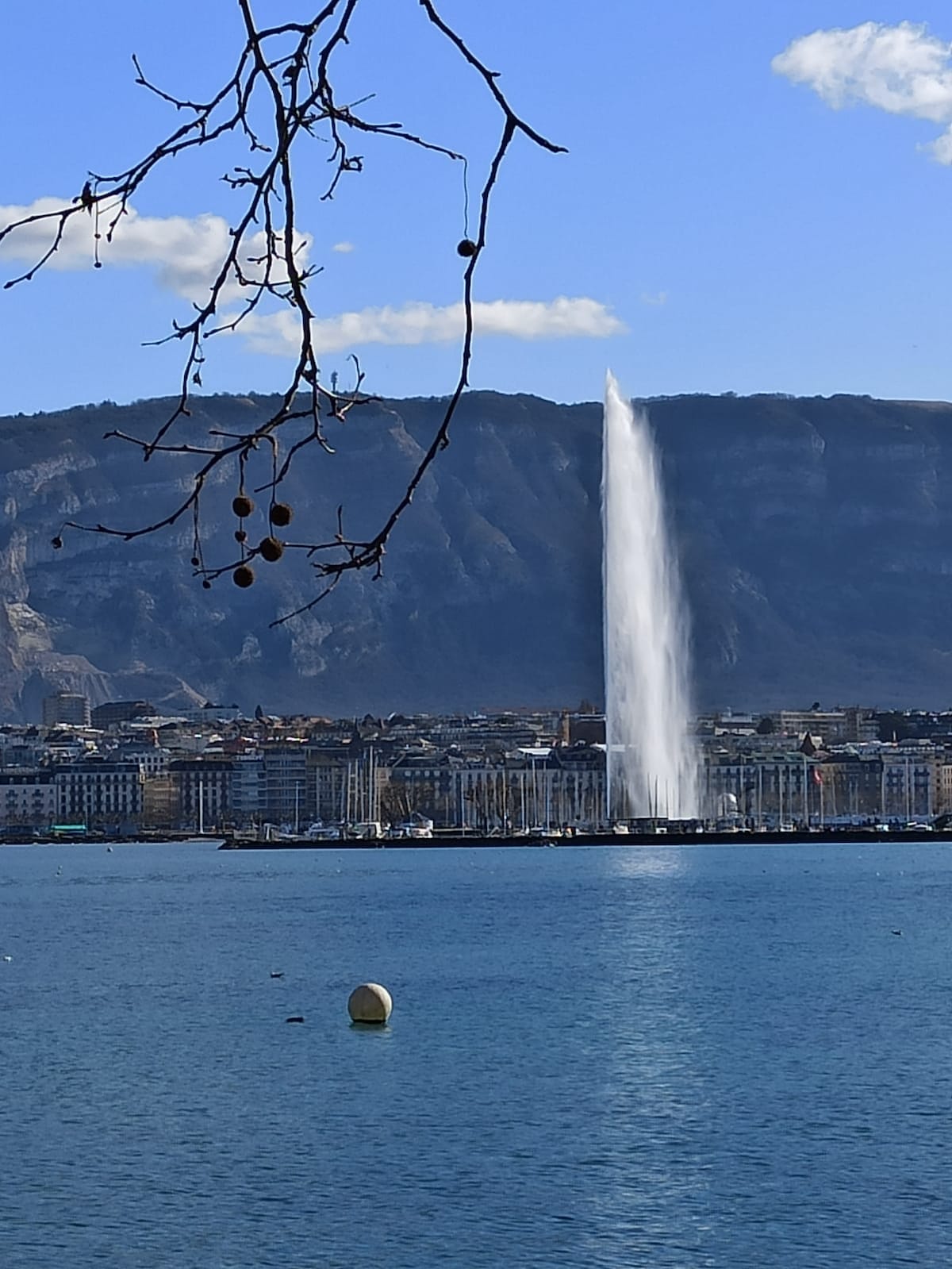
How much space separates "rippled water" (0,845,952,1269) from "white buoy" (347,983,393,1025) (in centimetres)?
26

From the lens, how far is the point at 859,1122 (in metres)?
19.3

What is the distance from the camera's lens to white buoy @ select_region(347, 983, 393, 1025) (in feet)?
92.4

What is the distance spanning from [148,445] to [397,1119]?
18439 millimetres

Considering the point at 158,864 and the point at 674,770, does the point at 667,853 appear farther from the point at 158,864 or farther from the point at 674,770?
the point at 158,864

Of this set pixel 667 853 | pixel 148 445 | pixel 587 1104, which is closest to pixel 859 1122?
pixel 587 1104

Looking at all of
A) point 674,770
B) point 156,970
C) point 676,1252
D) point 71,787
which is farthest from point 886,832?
point 676,1252

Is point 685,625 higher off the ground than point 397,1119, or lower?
higher

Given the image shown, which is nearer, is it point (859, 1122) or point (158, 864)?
point (859, 1122)

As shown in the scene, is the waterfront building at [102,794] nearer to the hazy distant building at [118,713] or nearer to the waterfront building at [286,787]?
the waterfront building at [286,787]

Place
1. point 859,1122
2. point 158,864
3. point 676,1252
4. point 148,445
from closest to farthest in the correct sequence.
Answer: point 148,445 → point 676,1252 → point 859,1122 → point 158,864

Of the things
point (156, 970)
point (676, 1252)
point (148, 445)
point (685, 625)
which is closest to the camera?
point (148, 445)

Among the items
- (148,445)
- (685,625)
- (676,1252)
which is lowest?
(676,1252)

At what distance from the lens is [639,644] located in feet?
305

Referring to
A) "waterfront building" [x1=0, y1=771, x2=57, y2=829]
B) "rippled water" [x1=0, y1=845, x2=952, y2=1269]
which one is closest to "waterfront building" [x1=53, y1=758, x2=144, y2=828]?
"waterfront building" [x1=0, y1=771, x2=57, y2=829]
